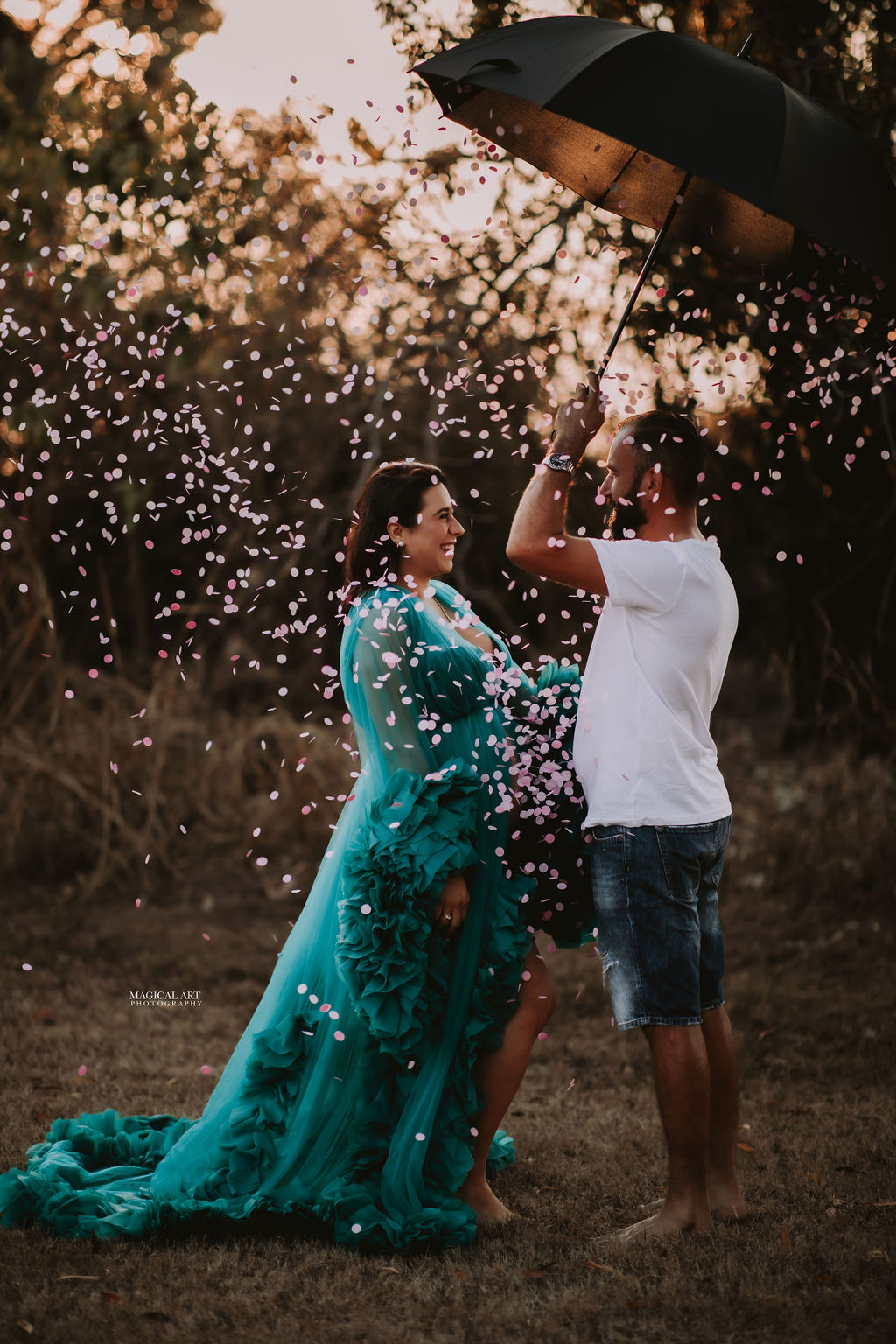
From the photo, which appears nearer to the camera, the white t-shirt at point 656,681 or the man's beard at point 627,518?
the white t-shirt at point 656,681

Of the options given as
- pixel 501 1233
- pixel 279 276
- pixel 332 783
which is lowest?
pixel 501 1233

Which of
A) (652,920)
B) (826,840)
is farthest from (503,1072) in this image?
(826,840)

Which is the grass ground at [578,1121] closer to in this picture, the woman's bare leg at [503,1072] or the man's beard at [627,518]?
the woman's bare leg at [503,1072]

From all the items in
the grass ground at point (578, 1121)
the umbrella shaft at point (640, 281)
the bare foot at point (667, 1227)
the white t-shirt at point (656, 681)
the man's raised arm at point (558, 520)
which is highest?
the umbrella shaft at point (640, 281)

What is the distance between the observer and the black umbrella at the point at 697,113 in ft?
8.46

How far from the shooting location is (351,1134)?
303cm

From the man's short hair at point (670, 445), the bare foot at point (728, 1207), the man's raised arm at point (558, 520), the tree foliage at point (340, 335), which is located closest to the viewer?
the man's raised arm at point (558, 520)

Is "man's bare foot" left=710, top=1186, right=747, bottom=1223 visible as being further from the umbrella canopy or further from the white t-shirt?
the umbrella canopy

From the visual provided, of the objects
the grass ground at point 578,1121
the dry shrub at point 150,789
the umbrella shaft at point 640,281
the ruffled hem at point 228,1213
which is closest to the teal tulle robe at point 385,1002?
the ruffled hem at point 228,1213

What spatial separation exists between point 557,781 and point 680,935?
0.49m

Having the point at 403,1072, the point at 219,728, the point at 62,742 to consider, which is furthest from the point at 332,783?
the point at 403,1072

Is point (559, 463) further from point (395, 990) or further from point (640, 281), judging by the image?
point (395, 990)

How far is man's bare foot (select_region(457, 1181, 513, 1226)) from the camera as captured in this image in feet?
10.2

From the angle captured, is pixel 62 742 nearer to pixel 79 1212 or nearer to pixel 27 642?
pixel 27 642
